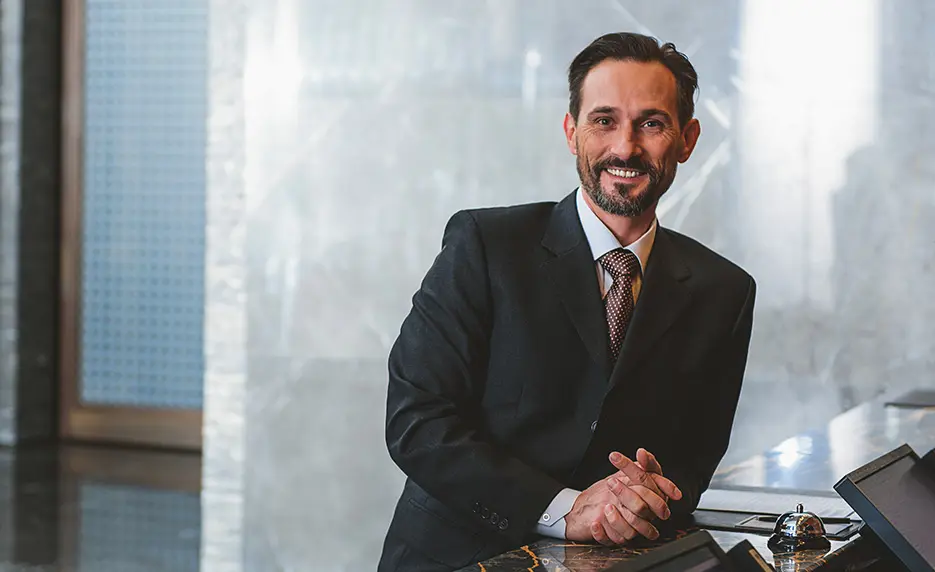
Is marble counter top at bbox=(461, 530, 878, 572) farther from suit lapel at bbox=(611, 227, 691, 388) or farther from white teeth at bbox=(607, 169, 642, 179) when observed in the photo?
white teeth at bbox=(607, 169, 642, 179)

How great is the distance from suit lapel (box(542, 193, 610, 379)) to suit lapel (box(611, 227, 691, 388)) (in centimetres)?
4

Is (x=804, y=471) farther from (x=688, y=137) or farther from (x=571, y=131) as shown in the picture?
(x=571, y=131)

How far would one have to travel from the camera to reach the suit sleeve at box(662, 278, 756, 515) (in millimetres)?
2252

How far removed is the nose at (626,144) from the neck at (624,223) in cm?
13

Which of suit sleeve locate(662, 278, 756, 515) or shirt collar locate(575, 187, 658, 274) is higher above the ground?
shirt collar locate(575, 187, 658, 274)

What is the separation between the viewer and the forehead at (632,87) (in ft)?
6.86

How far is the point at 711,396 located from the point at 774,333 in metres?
2.60

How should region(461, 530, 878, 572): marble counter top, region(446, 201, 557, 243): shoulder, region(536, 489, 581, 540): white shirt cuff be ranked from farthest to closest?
region(446, 201, 557, 243): shoulder, region(536, 489, 581, 540): white shirt cuff, region(461, 530, 878, 572): marble counter top

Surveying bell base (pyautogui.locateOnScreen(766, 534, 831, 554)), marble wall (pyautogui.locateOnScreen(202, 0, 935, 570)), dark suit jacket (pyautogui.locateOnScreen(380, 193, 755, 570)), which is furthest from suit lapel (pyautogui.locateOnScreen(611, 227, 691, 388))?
marble wall (pyautogui.locateOnScreen(202, 0, 935, 570))

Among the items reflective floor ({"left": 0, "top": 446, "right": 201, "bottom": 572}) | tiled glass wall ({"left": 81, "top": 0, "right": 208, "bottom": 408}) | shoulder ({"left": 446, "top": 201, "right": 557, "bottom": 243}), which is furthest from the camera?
tiled glass wall ({"left": 81, "top": 0, "right": 208, "bottom": 408})

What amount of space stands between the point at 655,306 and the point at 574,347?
15 cm

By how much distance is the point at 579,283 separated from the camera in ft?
7.13

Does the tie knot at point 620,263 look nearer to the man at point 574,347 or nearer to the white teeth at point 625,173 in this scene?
the man at point 574,347

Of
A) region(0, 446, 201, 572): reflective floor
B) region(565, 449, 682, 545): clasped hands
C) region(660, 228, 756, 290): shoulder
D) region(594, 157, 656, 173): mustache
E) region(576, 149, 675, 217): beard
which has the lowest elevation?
region(0, 446, 201, 572): reflective floor
